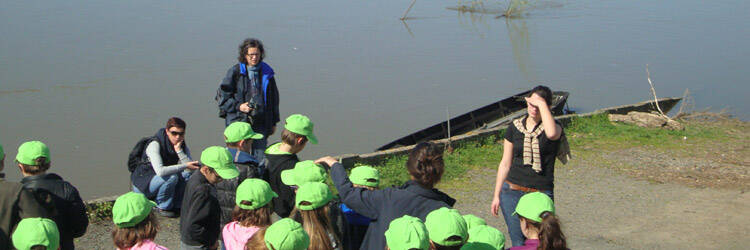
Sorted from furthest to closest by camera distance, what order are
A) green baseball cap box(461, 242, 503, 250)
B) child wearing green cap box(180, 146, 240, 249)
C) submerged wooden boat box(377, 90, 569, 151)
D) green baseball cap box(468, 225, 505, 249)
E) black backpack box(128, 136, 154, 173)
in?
submerged wooden boat box(377, 90, 569, 151) → black backpack box(128, 136, 154, 173) → child wearing green cap box(180, 146, 240, 249) → green baseball cap box(468, 225, 505, 249) → green baseball cap box(461, 242, 503, 250)

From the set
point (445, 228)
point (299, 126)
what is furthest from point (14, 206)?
point (445, 228)

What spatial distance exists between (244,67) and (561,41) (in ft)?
70.0

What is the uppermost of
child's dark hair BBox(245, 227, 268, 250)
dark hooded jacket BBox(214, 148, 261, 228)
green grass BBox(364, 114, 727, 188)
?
child's dark hair BBox(245, 227, 268, 250)

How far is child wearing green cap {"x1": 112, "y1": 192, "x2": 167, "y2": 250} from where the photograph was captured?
387cm

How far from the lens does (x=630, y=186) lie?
9.45 m

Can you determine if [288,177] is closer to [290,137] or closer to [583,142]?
[290,137]

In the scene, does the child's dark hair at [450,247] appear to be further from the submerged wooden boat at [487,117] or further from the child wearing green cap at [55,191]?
the submerged wooden boat at [487,117]

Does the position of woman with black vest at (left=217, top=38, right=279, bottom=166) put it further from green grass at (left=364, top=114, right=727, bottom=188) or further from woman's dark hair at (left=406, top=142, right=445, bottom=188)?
woman's dark hair at (left=406, top=142, right=445, bottom=188)

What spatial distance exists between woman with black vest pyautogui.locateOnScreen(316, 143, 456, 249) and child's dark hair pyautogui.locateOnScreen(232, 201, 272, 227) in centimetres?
49

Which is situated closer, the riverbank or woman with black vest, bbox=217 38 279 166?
woman with black vest, bbox=217 38 279 166

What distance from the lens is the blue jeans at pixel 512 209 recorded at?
544cm

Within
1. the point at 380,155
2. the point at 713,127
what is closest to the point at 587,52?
the point at 713,127

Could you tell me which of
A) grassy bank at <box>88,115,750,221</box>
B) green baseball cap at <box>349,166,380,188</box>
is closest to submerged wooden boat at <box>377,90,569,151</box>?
grassy bank at <box>88,115,750,221</box>

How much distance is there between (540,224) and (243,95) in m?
4.18
